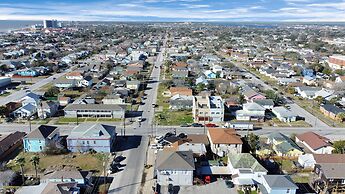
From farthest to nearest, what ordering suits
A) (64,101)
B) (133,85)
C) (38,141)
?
(133,85) < (64,101) < (38,141)

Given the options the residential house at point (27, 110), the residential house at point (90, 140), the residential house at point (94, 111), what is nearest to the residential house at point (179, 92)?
the residential house at point (94, 111)

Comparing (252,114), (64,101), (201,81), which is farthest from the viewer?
(201,81)

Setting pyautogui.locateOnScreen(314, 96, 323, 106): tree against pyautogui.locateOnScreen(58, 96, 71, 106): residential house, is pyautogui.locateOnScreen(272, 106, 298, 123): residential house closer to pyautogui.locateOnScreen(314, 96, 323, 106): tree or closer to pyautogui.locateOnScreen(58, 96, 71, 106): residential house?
pyautogui.locateOnScreen(314, 96, 323, 106): tree

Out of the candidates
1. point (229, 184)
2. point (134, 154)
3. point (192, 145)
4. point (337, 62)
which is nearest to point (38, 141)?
point (134, 154)

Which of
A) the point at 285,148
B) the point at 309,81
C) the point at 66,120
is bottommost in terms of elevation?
the point at 66,120

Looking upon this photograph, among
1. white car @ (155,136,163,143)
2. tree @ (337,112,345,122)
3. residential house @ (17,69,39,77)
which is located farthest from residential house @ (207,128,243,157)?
residential house @ (17,69,39,77)

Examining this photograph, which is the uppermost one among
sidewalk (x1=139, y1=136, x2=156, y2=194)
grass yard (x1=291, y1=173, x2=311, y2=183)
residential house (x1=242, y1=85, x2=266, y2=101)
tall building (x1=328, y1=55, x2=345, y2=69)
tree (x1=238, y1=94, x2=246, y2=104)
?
tall building (x1=328, y1=55, x2=345, y2=69)

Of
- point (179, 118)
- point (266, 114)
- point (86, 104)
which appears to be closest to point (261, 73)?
point (266, 114)

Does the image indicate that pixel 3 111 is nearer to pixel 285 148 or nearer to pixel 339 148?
pixel 285 148
